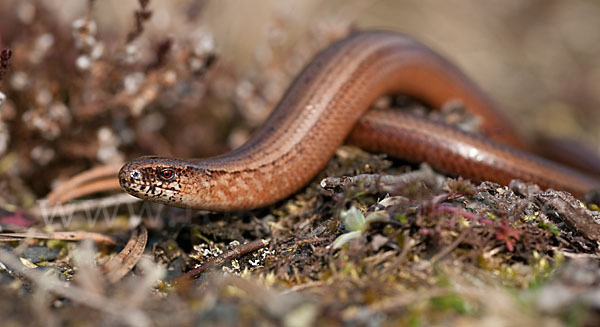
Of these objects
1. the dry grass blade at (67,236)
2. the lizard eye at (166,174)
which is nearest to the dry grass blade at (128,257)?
the dry grass blade at (67,236)

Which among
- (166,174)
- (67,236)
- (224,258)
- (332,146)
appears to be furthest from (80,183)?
(332,146)

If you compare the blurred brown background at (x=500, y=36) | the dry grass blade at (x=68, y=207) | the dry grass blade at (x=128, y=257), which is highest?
the blurred brown background at (x=500, y=36)

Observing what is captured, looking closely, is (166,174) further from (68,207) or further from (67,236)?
(68,207)

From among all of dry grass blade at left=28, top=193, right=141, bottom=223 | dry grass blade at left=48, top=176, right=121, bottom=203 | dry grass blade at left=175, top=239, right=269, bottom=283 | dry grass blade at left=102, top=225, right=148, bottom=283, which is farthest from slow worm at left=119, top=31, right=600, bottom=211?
dry grass blade at left=48, top=176, right=121, bottom=203

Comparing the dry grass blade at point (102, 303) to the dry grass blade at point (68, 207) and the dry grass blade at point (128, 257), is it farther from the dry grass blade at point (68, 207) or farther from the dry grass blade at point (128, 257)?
the dry grass blade at point (68, 207)

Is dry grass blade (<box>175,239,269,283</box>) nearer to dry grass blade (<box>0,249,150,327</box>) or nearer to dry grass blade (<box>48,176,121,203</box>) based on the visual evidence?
dry grass blade (<box>0,249,150,327</box>)
